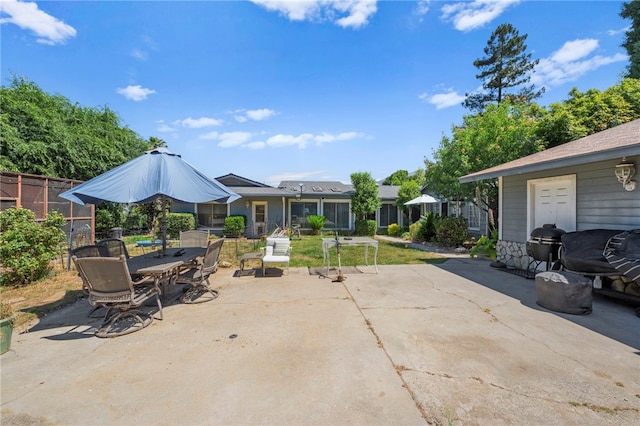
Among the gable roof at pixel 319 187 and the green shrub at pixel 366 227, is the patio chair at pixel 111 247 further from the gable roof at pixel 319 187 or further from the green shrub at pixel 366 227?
the green shrub at pixel 366 227

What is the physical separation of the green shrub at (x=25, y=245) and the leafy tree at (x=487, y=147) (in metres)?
12.6

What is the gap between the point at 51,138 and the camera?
13555 millimetres

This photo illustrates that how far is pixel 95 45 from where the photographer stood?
10750mm

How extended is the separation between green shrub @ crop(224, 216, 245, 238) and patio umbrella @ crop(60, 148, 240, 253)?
1124 centimetres

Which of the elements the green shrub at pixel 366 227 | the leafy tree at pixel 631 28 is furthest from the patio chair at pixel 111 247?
the leafy tree at pixel 631 28

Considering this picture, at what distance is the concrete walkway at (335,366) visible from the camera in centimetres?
223

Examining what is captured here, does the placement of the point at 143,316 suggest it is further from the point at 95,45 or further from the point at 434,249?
the point at 95,45

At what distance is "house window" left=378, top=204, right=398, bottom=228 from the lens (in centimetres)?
2028

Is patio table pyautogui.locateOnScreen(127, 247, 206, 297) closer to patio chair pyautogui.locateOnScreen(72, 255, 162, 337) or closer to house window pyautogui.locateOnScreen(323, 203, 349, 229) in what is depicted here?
patio chair pyautogui.locateOnScreen(72, 255, 162, 337)

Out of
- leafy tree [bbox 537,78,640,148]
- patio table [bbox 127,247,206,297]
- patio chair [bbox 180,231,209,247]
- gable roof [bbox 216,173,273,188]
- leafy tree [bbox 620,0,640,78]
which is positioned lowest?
patio table [bbox 127,247,206,297]

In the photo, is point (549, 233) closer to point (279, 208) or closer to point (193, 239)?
point (193, 239)

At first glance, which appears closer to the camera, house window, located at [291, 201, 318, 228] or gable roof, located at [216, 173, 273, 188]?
gable roof, located at [216, 173, 273, 188]

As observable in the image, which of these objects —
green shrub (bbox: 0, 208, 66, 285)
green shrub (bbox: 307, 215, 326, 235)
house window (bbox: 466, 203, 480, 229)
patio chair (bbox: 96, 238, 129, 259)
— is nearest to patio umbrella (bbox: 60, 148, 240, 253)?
patio chair (bbox: 96, 238, 129, 259)

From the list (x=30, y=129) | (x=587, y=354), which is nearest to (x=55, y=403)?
(x=587, y=354)
